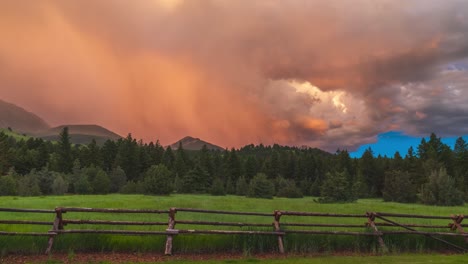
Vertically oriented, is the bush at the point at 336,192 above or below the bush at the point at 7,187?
above

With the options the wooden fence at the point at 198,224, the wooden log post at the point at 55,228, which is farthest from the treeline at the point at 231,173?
the wooden log post at the point at 55,228

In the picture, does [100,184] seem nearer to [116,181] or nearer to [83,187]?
[83,187]

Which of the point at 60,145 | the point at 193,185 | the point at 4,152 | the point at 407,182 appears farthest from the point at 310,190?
the point at 4,152

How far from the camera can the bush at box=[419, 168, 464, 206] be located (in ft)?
213

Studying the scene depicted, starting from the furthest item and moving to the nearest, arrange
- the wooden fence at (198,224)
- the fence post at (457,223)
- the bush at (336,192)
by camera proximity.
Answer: the bush at (336,192), the fence post at (457,223), the wooden fence at (198,224)

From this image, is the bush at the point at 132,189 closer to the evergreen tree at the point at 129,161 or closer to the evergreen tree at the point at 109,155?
the evergreen tree at the point at 129,161

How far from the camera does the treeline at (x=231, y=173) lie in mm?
72750

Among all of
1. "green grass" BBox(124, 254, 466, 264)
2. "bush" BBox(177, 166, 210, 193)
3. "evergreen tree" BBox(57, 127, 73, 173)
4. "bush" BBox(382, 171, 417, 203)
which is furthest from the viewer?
"evergreen tree" BBox(57, 127, 73, 173)

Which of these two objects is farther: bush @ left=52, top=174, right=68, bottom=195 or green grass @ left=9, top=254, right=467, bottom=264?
bush @ left=52, top=174, right=68, bottom=195

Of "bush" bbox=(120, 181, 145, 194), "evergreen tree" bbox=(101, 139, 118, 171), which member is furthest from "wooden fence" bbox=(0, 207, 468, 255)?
"evergreen tree" bbox=(101, 139, 118, 171)

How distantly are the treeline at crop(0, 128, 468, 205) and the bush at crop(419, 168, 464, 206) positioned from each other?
163 mm

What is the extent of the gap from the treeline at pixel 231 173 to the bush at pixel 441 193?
0.16 metres

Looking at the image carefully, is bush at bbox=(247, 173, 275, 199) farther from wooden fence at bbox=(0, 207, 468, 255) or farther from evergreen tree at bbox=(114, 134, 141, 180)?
wooden fence at bbox=(0, 207, 468, 255)

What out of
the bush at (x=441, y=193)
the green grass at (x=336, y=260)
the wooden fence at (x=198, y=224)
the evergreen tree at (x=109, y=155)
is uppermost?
the evergreen tree at (x=109, y=155)
